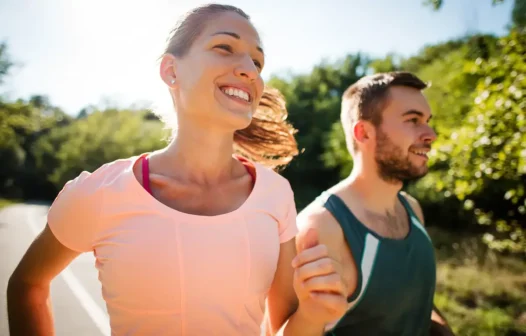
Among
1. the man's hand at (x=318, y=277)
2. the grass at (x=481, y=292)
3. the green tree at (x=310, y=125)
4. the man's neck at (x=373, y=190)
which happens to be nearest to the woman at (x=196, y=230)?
the man's hand at (x=318, y=277)

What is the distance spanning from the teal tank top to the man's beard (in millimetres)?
317

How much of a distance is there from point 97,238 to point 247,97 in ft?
2.08

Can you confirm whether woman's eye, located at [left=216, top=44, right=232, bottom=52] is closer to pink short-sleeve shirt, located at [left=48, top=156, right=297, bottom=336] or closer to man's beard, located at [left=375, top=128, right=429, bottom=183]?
pink short-sleeve shirt, located at [left=48, top=156, right=297, bottom=336]

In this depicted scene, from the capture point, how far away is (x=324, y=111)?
1869cm

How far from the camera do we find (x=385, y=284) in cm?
164

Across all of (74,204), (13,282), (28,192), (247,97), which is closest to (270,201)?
(247,97)

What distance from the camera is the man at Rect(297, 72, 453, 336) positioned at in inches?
63.9

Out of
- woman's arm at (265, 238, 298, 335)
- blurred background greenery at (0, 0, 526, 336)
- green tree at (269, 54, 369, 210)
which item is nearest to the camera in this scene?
woman's arm at (265, 238, 298, 335)

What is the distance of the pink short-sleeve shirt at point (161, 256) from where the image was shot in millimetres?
1011

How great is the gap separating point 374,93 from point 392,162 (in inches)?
16.0

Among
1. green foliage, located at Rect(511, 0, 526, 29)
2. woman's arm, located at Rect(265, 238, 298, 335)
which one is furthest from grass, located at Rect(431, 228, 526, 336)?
woman's arm, located at Rect(265, 238, 298, 335)

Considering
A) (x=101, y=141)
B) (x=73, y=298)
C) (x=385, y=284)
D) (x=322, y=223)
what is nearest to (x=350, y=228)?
(x=322, y=223)

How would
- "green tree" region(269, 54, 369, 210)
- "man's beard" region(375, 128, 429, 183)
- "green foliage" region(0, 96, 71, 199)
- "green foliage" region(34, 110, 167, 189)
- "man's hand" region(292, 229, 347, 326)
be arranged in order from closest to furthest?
"man's hand" region(292, 229, 347, 326), "man's beard" region(375, 128, 429, 183), "green tree" region(269, 54, 369, 210), "green foliage" region(34, 110, 167, 189), "green foliage" region(0, 96, 71, 199)

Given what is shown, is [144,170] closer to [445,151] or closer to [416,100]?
[416,100]
